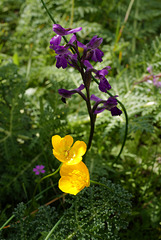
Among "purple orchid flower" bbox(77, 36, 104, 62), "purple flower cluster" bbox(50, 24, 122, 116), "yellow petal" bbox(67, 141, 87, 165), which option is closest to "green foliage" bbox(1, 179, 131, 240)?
"yellow petal" bbox(67, 141, 87, 165)

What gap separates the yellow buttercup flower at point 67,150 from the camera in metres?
1.34

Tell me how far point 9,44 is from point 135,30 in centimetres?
176

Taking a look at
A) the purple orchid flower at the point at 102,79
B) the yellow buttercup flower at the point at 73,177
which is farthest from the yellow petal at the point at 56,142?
the purple orchid flower at the point at 102,79

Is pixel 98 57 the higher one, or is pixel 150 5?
pixel 98 57

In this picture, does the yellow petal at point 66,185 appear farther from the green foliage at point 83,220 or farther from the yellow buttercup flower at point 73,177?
the green foliage at point 83,220

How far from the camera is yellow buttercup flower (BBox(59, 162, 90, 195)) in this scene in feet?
4.30

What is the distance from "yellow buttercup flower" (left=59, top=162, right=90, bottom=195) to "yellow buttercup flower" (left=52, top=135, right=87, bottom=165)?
0.11 ft

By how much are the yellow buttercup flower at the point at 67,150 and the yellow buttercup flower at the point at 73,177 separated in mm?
32

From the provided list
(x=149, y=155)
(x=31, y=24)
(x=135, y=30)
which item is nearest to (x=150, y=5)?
(x=135, y=30)

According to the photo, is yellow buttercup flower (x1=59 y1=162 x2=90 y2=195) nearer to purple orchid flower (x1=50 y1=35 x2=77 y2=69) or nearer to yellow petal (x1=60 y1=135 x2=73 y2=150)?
yellow petal (x1=60 y1=135 x2=73 y2=150)

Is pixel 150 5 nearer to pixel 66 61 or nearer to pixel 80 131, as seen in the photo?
pixel 80 131

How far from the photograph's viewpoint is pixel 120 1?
147 inches

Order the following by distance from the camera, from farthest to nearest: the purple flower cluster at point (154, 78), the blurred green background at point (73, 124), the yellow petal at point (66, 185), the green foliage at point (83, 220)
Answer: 1. the purple flower cluster at point (154, 78)
2. the blurred green background at point (73, 124)
3. the green foliage at point (83, 220)
4. the yellow petal at point (66, 185)

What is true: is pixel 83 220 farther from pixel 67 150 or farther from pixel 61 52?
pixel 61 52
